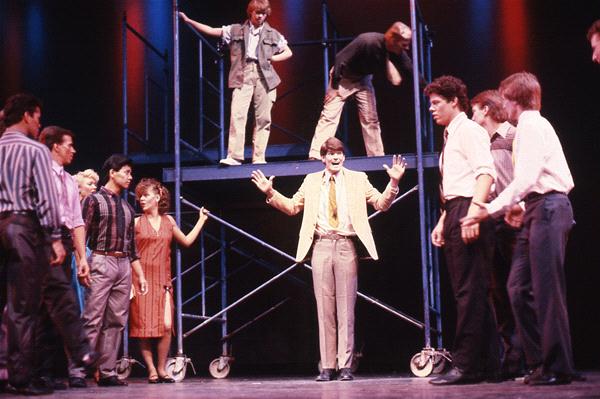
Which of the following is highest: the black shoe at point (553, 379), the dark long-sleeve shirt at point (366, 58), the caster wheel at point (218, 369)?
the dark long-sleeve shirt at point (366, 58)

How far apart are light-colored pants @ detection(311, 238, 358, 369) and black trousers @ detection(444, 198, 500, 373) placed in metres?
1.43

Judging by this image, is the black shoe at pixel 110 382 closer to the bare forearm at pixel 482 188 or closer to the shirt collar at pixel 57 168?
the shirt collar at pixel 57 168

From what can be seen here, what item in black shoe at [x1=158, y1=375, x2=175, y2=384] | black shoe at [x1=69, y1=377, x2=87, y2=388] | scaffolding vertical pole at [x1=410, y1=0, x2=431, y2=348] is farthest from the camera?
black shoe at [x1=158, y1=375, x2=175, y2=384]

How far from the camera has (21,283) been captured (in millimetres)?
4508

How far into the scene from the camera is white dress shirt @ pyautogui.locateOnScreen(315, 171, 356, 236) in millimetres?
6199

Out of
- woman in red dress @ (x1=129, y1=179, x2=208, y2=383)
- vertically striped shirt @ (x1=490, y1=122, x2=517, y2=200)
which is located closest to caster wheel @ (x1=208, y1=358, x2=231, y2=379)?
woman in red dress @ (x1=129, y1=179, x2=208, y2=383)

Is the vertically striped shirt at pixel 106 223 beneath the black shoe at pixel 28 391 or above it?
above

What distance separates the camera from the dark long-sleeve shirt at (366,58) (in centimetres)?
684

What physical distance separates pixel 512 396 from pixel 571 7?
19.2 feet

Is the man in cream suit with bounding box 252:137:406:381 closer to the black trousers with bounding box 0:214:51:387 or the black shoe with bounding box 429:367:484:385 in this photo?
the black shoe with bounding box 429:367:484:385

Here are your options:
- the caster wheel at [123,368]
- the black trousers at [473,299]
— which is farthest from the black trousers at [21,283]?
the caster wheel at [123,368]

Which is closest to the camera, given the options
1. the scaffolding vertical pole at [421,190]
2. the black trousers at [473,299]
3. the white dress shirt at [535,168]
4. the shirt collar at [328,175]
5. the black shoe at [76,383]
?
the white dress shirt at [535,168]

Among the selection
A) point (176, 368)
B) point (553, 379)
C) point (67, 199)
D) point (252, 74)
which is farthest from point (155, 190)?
point (553, 379)

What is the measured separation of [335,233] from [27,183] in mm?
2437
